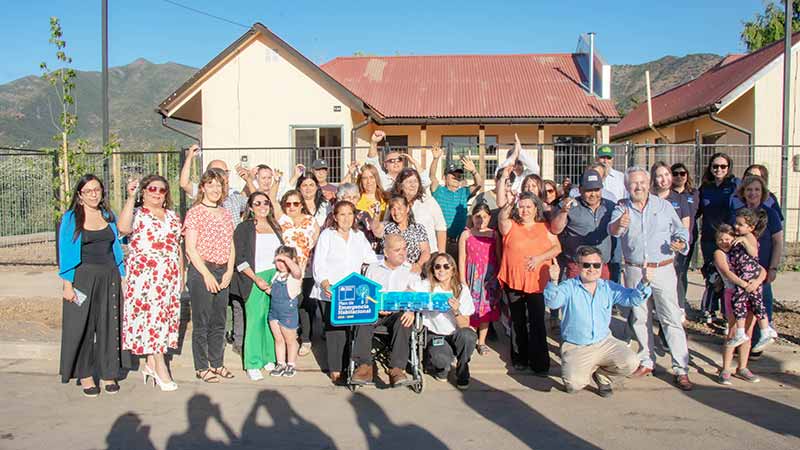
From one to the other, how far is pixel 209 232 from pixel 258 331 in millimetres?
1088

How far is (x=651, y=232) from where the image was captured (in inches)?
232

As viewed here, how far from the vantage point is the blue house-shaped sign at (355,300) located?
5.63 metres

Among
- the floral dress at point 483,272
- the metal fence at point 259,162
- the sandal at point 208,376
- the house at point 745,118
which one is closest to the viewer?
the sandal at point 208,376

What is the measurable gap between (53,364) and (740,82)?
15865mm

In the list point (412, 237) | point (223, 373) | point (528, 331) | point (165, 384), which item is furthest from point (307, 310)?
point (528, 331)

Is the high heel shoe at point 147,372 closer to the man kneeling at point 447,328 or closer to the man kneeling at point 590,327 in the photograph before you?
the man kneeling at point 447,328

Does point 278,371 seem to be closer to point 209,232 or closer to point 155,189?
point 209,232

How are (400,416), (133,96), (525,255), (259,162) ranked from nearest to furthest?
(400,416) → (525,255) → (259,162) → (133,96)

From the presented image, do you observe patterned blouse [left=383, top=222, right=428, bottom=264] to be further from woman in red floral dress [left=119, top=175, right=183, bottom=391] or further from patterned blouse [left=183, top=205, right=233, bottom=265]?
woman in red floral dress [left=119, top=175, right=183, bottom=391]

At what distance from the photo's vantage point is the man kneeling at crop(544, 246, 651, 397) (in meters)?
5.54

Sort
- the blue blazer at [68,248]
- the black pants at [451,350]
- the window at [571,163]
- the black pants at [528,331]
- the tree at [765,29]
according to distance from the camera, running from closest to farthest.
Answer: the blue blazer at [68,248] → the black pants at [451,350] → the black pants at [528,331] → the window at [571,163] → the tree at [765,29]

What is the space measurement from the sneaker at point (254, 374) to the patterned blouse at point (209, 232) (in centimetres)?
107

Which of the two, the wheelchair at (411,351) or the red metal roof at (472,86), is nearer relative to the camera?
the wheelchair at (411,351)

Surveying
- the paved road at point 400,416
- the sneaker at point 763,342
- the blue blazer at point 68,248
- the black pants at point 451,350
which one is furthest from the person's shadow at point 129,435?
the sneaker at point 763,342
